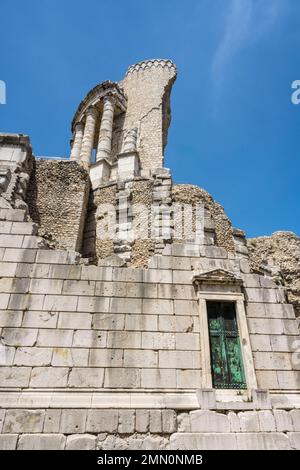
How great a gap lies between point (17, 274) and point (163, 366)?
12.0 feet

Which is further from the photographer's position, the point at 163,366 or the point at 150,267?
the point at 150,267

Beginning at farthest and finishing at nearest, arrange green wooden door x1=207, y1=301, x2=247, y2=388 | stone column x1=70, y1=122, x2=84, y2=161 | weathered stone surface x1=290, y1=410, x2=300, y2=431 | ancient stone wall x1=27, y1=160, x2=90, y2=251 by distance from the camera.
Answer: stone column x1=70, y1=122, x2=84, y2=161 → ancient stone wall x1=27, y1=160, x2=90, y2=251 → green wooden door x1=207, y1=301, x2=247, y2=388 → weathered stone surface x1=290, y1=410, x2=300, y2=431

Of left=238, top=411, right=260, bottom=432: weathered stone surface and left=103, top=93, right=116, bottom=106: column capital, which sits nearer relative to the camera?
left=238, top=411, right=260, bottom=432: weathered stone surface

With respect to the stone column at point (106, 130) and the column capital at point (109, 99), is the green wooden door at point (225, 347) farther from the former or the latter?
the column capital at point (109, 99)

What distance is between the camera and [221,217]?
14.1 metres

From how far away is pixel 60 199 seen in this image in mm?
14477

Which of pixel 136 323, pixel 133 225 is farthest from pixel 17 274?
pixel 133 225

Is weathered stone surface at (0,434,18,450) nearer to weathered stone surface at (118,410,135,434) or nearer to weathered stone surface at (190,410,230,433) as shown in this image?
weathered stone surface at (118,410,135,434)

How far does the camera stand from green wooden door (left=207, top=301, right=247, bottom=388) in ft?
21.7

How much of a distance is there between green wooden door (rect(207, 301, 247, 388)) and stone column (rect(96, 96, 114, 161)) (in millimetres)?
17301

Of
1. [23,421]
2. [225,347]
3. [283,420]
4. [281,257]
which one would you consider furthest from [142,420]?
[281,257]

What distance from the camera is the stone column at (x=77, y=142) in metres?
24.5

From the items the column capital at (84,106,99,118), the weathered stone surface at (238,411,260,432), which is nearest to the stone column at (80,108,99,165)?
the column capital at (84,106,99,118)
